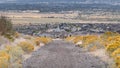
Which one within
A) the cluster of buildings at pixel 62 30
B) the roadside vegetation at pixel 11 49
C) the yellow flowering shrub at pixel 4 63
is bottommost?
the cluster of buildings at pixel 62 30

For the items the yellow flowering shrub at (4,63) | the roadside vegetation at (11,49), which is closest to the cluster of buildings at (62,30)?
the roadside vegetation at (11,49)

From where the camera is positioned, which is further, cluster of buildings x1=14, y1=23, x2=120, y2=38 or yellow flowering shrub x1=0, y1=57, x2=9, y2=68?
cluster of buildings x1=14, y1=23, x2=120, y2=38

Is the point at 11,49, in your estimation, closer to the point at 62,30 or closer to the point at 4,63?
the point at 4,63

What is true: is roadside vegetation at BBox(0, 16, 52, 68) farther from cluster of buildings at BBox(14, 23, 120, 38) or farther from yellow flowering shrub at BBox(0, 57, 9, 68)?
cluster of buildings at BBox(14, 23, 120, 38)

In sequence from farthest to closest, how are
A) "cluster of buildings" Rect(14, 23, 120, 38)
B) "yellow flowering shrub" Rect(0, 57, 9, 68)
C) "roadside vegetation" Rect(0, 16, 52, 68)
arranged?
"cluster of buildings" Rect(14, 23, 120, 38) → "roadside vegetation" Rect(0, 16, 52, 68) → "yellow flowering shrub" Rect(0, 57, 9, 68)

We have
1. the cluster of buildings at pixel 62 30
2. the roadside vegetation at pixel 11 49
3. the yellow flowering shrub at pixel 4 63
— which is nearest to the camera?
the yellow flowering shrub at pixel 4 63

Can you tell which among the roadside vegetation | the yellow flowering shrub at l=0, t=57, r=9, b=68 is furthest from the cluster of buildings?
the yellow flowering shrub at l=0, t=57, r=9, b=68

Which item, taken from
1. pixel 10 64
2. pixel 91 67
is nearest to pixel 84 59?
pixel 91 67

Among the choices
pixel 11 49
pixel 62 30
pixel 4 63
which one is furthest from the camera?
pixel 62 30

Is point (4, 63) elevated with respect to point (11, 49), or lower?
elevated

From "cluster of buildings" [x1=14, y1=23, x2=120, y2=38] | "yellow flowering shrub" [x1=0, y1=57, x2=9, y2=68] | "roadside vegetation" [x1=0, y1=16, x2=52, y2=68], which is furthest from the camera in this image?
"cluster of buildings" [x1=14, y1=23, x2=120, y2=38]

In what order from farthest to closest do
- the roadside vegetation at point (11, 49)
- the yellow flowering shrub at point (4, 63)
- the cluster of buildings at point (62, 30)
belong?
the cluster of buildings at point (62, 30) → the roadside vegetation at point (11, 49) → the yellow flowering shrub at point (4, 63)

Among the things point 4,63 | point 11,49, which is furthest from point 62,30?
point 4,63

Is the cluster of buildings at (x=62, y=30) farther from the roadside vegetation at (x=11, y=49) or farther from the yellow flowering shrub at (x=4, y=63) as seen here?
the yellow flowering shrub at (x=4, y=63)
